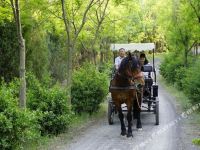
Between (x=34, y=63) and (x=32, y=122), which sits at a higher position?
(x=34, y=63)

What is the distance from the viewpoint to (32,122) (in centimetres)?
1040

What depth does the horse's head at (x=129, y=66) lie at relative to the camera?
41.8 feet

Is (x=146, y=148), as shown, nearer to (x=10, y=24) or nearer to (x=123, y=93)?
(x=123, y=93)

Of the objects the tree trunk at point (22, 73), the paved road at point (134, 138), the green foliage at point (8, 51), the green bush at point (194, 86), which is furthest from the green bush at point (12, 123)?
the green bush at point (194, 86)

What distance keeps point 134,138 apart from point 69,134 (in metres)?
1.99

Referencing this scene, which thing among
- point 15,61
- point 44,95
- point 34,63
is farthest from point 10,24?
point 44,95

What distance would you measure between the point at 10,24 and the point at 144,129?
826 cm

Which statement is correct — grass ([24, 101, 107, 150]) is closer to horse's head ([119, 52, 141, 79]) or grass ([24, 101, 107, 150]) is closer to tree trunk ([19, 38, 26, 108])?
tree trunk ([19, 38, 26, 108])

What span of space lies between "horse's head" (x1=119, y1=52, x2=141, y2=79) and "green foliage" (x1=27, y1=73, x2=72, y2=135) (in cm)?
200

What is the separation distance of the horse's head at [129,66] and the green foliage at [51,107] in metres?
2.00

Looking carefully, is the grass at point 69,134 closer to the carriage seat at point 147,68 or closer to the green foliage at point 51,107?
the green foliage at point 51,107

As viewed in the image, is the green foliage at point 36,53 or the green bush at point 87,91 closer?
the green bush at point 87,91

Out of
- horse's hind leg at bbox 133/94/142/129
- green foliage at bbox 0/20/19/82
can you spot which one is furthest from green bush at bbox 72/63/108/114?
green foliage at bbox 0/20/19/82

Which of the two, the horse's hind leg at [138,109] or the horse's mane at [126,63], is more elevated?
the horse's mane at [126,63]
